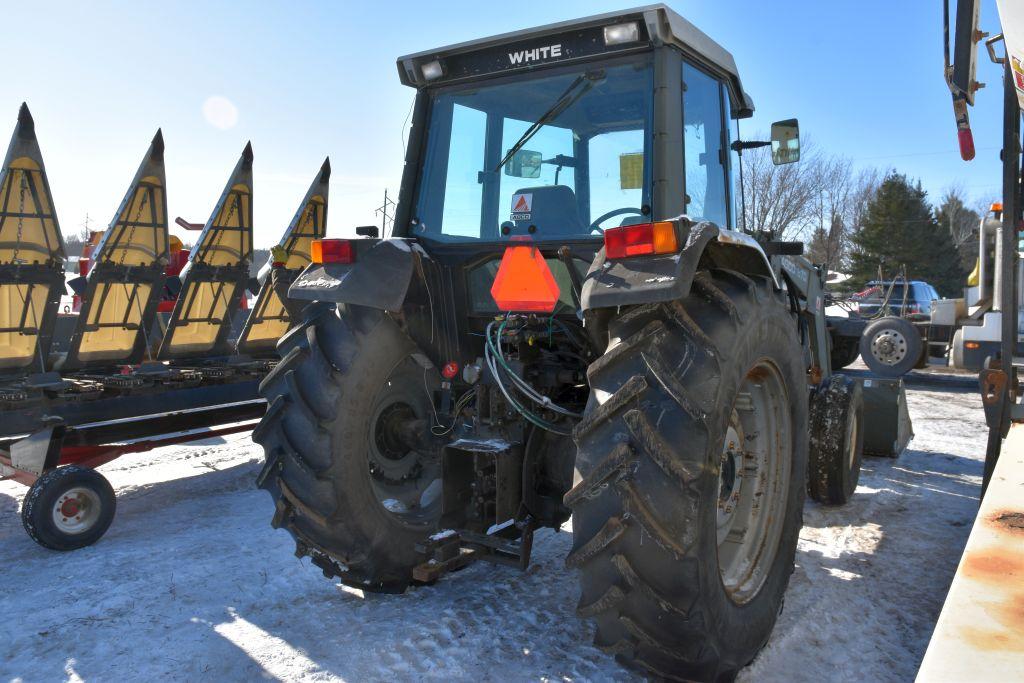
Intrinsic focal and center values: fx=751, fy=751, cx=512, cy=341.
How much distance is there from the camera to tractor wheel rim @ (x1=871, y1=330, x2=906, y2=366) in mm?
12000

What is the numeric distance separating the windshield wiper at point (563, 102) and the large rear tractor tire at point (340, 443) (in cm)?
103

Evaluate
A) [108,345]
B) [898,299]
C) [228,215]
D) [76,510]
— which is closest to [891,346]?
[898,299]

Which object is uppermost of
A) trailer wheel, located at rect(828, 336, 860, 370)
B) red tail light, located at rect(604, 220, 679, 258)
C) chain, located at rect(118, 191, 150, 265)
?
chain, located at rect(118, 191, 150, 265)

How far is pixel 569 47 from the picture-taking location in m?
3.29

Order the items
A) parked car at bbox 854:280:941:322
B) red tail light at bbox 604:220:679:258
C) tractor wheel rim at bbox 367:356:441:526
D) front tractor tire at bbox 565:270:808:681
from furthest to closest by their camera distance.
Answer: parked car at bbox 854:280:941:322, tractor wheel rim at bbox 367:356:441:526, red tail light at bbox 604:220:679:258, front tractor tire at bbox 565:270:808:681

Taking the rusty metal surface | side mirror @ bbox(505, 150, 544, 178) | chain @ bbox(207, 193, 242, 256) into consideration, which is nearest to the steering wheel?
side mirror @ bbox(505, 150, 544, 178)

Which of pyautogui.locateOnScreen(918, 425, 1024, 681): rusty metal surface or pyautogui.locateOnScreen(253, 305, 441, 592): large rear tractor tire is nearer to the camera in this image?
pyautogui.locateOnScreen(918, 425, 1024, 681): rusty metal surface

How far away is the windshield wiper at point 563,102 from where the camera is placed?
10.8 ft

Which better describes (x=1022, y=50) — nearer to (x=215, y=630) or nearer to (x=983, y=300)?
(x=215, y=630)

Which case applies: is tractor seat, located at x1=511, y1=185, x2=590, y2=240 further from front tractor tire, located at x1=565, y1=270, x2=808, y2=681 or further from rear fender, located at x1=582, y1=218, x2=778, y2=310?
front tractor tire, located at x1=565, y1=270, x2=808, y2=681

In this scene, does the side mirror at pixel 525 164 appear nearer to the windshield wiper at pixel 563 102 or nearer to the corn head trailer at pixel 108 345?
the windshield wiper at pixel 563 102

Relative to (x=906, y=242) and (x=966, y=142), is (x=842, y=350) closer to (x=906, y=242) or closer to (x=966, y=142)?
(x=966, y=142)

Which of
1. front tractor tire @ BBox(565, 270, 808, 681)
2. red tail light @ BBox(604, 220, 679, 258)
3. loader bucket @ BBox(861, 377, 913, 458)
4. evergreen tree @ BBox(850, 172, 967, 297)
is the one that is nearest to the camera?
front tractor tire @ BBox(565, 270, 808, 681)

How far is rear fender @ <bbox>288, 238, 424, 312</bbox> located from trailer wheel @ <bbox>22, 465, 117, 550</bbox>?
86.5 inches
